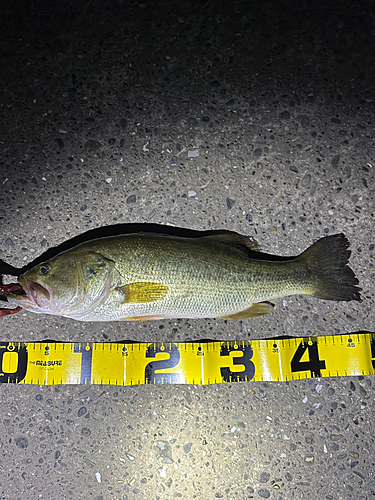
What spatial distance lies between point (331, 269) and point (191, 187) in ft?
3.53

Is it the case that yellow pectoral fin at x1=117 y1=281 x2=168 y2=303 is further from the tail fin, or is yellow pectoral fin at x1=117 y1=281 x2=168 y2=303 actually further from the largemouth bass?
the tail fin

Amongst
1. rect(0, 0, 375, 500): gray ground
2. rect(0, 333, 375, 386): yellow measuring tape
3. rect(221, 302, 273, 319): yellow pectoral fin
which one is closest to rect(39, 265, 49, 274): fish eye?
rect(0, 0, 375, 500): gray ground

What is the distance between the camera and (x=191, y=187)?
7.79 feet

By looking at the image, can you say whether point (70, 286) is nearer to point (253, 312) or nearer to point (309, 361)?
point (253, 312)

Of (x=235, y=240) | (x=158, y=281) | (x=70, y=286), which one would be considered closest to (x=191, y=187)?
(x=235, y=240)

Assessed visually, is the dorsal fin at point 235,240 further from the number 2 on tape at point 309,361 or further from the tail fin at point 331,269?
the number 2 on tape at point 309,361

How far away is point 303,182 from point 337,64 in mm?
938

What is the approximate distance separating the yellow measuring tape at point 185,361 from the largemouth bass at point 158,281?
0.31 m

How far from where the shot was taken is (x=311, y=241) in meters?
2.34

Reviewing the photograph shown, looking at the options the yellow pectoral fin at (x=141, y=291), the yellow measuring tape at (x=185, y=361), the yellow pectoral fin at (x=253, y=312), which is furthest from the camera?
the yellow measuring tape at (x=185, y=361)

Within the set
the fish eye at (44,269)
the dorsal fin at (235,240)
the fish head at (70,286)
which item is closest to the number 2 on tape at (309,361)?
the dorsal fin at (235,240)

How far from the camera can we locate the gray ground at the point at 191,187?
87.4 inches

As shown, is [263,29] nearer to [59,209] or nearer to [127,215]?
[127,215]

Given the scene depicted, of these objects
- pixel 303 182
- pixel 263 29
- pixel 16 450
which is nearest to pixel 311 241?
pixel 303 182
